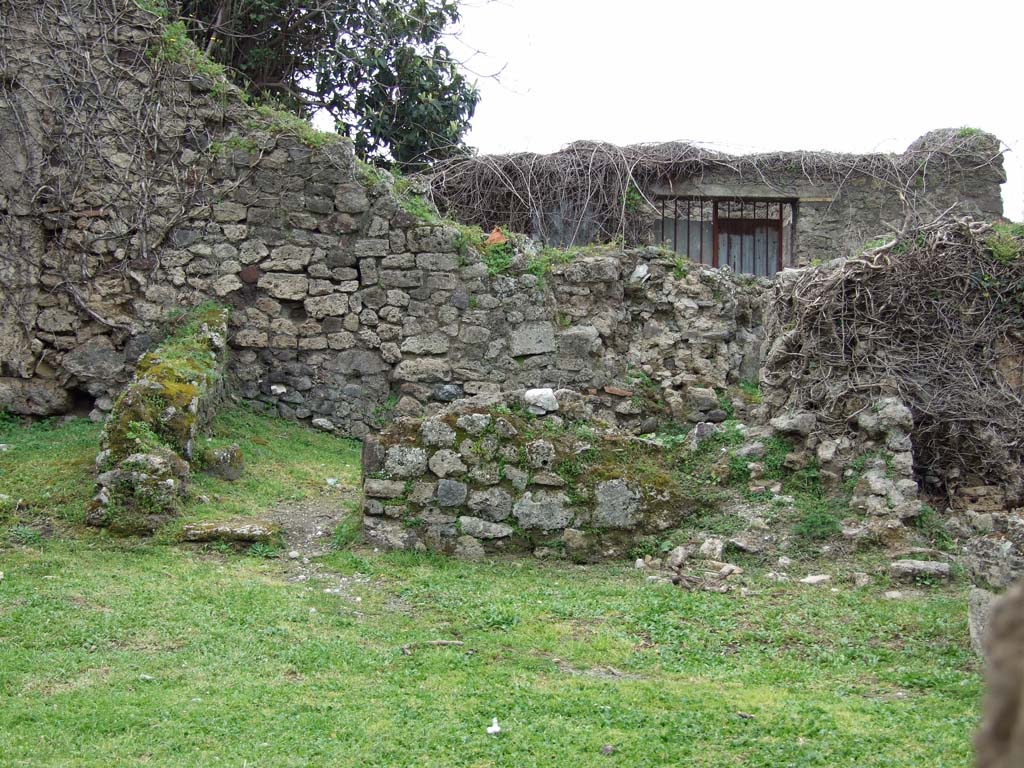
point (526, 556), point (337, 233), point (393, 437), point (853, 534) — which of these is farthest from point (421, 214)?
point (853, 534)

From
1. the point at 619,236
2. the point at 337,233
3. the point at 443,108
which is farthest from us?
the point at 443,108

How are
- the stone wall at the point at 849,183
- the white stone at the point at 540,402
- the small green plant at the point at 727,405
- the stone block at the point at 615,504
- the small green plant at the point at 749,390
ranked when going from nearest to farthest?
the stone block at the point at 615,504, the white stone at the point at 540,402, the small green plant at the point at 727,405, the small green plant at the point at 749,390, the stone wall at the point at 849,183

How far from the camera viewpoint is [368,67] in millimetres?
16312

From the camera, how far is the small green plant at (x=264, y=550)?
24.7 ft

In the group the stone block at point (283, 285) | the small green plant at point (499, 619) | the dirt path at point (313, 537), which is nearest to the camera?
the small green plant at point (499, 619)

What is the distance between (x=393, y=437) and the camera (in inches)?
302

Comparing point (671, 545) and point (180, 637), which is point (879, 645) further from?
point (180, 637)

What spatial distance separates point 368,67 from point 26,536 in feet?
34.9

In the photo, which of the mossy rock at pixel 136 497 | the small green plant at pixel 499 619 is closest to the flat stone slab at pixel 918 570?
the small green plant at pixel 499 619

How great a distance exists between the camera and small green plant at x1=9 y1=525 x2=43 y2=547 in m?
7.39

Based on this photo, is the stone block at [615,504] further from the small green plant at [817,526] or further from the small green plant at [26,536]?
the small green plant at [26,536]

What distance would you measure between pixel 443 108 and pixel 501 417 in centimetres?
1002

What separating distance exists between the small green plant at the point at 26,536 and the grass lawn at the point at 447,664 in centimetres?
2

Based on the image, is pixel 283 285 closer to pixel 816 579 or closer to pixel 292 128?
pixel 292 128
